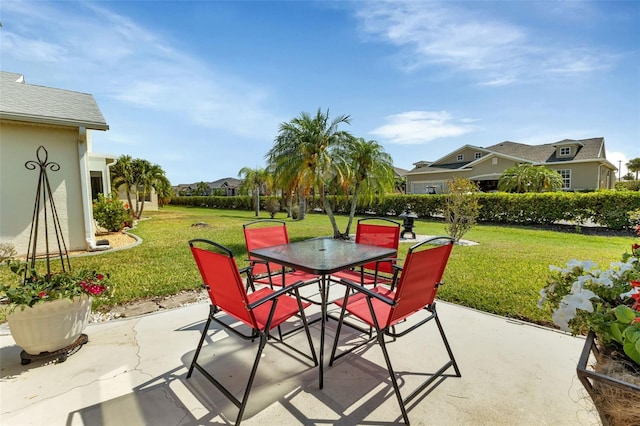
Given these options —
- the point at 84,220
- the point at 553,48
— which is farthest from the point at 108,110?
the point at 553,48

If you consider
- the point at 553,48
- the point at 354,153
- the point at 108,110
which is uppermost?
the point at 553,48

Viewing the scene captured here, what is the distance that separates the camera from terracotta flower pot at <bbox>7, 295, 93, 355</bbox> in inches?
95.2

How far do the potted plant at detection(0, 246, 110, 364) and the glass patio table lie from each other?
5.26 ft

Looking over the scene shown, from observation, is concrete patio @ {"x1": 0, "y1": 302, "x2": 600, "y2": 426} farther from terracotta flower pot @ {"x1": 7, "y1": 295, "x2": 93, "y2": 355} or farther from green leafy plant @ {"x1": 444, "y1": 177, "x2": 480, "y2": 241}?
green leafy plant @ {"x1": 444, "y1": 177, "x2": 480, "y2": 241}

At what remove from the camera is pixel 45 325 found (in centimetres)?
246

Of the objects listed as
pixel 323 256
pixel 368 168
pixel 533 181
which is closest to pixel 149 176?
pixel 368 168

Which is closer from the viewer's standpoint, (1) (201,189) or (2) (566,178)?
(2) (566,178)

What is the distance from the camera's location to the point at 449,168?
2791 centimetres

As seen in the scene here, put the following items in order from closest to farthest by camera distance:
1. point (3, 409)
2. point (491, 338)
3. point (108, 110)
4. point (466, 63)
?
point (3, 409), point (491, 338), point (466, 63), point (108, 110)

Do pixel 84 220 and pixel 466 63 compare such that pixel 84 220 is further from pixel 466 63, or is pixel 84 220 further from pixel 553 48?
pixel 553 48

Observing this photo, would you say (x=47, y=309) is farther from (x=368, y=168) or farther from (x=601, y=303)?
(x=368, y=168)

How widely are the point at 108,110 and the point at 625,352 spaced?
11.6m

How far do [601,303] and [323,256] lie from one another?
2.04 m

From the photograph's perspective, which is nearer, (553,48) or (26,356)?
(26,356)
